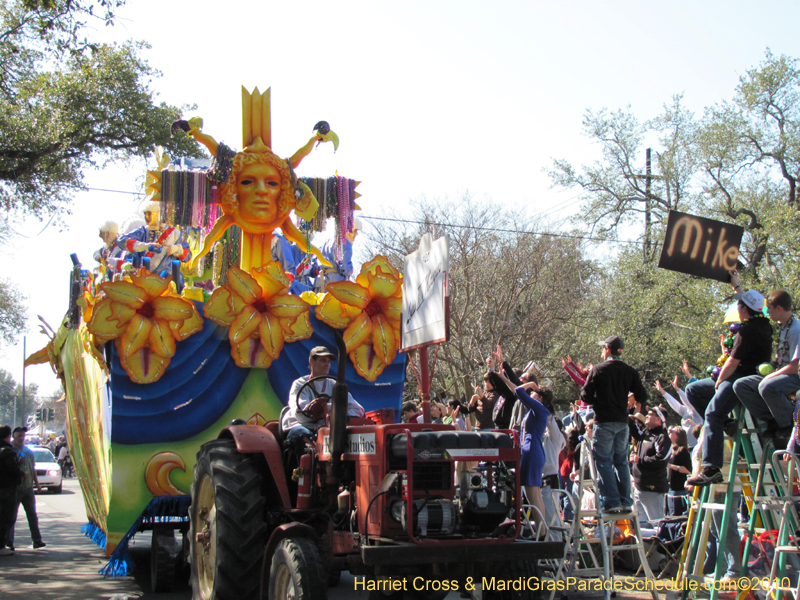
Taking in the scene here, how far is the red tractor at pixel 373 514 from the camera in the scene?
4.31 meters

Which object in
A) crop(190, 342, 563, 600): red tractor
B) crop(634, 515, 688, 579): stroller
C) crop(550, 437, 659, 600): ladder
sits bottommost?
crop(634, 515, 688, 579): stroller

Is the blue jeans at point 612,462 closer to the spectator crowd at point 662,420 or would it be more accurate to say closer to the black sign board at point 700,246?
the spectator crowd at point 662,420

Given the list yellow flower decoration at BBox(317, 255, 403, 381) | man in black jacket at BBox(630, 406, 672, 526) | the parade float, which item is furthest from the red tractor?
man in black jacket at BBox(630, 406, 672, 526)

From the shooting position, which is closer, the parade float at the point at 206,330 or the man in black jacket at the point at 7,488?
the parade float at the point at 206,330

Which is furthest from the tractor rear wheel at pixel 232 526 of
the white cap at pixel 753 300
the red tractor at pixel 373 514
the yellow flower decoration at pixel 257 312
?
the white cap at pixel 753 300

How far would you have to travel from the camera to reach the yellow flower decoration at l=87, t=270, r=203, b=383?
25.1 feet

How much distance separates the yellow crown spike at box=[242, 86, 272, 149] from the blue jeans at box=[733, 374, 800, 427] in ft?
20.4

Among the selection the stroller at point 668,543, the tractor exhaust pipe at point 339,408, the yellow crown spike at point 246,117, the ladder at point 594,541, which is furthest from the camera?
the yellow crown spike at point 246,117

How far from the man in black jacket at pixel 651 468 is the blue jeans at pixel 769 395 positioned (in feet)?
10.9

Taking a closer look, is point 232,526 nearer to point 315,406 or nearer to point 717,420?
point 315,406

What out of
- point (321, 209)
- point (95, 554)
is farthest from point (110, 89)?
point (95, 554)

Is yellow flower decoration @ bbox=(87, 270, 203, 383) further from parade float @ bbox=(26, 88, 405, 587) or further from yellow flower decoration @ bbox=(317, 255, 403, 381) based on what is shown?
yellow flower decoration @ bbox=(317, 255, 403, 381)

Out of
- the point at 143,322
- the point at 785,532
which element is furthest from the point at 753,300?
the point at 143,322

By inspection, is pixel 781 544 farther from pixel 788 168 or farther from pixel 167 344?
pixel 788 168
